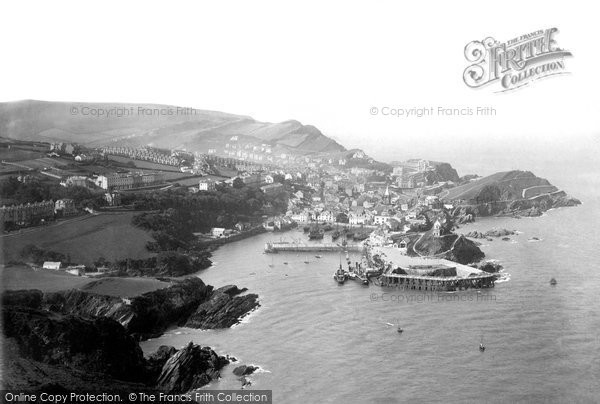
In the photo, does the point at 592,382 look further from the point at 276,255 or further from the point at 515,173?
the point at 515,173

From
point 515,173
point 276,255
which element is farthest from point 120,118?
point 515,173

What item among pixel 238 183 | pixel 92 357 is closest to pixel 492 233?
pixel 238 183

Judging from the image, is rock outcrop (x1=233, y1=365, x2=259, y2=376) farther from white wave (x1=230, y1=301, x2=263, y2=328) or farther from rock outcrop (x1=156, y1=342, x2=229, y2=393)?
white wave (x1=230, y1=301, x2=263, y2=328)

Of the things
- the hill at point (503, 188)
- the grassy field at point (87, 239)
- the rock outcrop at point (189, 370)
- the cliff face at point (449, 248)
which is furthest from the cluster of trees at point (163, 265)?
the hill at point (503, 188)

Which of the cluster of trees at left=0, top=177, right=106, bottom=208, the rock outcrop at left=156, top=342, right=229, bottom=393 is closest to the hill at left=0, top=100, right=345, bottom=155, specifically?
the cluster of trees at left=0, top=177, right=106, bottom=208

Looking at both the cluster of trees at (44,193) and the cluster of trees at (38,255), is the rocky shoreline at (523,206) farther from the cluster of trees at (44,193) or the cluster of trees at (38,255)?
the cluster of trees at (38,255)
